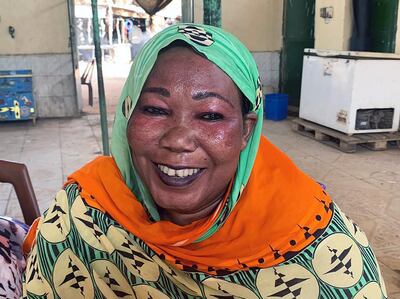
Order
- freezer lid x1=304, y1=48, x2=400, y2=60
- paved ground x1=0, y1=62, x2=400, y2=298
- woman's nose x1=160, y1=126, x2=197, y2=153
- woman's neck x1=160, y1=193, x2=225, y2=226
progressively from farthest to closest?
freezer lid x1=304, y1=48, x2=400, y2=60
paved ground x1=0, y1=62, x2=400, y2=298
woman's neck x1=160, y1=193, x2=225, y2=226
woman's nose x1=160, y1=126, x2=197, y2=153

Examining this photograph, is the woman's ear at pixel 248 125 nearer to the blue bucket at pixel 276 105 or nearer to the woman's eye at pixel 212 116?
the woman's eye at pixel 212 116

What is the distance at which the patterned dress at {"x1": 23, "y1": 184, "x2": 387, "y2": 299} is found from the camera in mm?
1002

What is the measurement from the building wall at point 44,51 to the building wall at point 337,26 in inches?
148

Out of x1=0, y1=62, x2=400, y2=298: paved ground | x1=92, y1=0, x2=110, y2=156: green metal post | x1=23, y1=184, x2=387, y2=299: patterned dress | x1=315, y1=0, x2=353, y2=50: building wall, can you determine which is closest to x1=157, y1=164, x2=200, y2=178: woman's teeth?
x1=23, y1=184, x2=387, y2=299: patterned dress

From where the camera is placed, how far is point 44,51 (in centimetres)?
666

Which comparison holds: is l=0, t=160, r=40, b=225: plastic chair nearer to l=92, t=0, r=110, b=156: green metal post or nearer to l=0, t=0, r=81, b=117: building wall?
l=92, t=0, r=110, b=156: green metal post

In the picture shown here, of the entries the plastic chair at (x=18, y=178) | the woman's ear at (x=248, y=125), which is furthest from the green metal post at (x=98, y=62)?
the woman's ear at (x=248, y=125)

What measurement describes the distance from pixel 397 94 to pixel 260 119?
4191mm

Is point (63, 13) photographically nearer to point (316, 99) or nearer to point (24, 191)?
point (316, 99)

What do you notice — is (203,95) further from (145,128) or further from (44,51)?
(44,51)

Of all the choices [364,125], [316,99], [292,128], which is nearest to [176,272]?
[364,125]

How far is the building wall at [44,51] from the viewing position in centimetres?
645

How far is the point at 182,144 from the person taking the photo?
0.96m

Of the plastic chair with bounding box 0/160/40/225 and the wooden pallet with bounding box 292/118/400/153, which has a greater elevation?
the plastic chair with bounding box 0/160/40/225
